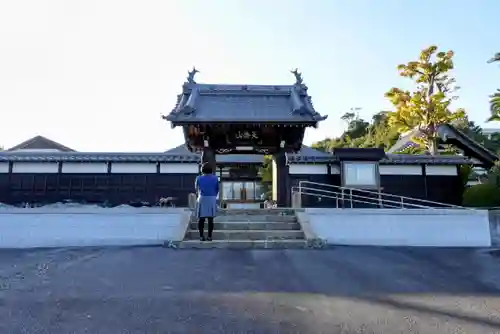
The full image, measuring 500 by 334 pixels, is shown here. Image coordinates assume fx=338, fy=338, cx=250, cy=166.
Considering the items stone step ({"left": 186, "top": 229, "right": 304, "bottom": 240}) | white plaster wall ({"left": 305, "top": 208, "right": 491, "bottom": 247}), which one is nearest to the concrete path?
stone step ({"left": 186, "top": 229, "right": 304, "bottom": 240})

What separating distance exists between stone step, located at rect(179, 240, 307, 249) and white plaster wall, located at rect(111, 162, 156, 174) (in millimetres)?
8093

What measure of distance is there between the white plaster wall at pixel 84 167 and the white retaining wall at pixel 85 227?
6209 millimetres

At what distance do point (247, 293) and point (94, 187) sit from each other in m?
12.1

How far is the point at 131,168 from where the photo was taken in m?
14.3

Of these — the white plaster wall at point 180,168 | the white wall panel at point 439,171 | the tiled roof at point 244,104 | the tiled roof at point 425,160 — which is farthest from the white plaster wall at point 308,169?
the white wall panel at point 439,171

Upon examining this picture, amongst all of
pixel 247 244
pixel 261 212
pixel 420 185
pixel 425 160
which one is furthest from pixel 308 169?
pixel 247 244

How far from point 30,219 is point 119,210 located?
2089 mm

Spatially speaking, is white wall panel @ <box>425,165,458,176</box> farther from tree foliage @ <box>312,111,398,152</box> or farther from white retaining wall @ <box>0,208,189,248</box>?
tree foliage @ <box>312,111,398,152</box>

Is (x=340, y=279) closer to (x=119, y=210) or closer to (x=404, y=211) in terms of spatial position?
(x=404, y=211)

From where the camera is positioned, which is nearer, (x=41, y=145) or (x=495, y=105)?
(x=495, y=105)

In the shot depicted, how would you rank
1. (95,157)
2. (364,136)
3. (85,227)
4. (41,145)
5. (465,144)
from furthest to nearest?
(364,136)
(41,145)
(465,144)
(95,157)
(85,227)

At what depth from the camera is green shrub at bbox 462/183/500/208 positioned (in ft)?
43.1

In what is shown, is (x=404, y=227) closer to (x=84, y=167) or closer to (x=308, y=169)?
(x=308, y=169)

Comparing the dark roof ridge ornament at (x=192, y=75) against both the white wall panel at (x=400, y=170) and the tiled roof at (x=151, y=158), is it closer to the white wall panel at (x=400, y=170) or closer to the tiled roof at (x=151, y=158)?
the tiled roof at (x=151, y=158)
